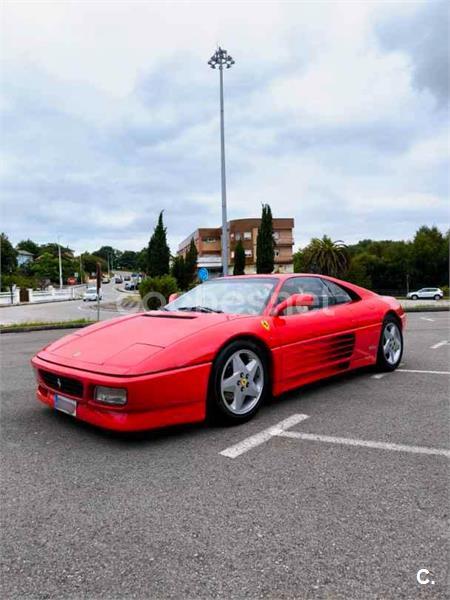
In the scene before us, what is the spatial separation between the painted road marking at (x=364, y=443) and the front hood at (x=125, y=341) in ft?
3.40

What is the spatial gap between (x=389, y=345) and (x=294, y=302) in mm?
1853

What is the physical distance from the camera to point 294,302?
13.1 feet

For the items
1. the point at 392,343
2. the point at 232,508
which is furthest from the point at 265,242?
the point at 232,508

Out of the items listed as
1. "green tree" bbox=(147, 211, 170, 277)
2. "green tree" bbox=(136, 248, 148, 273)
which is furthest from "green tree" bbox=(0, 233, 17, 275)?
"green tree" bbox=(147, 211, 170, 277)

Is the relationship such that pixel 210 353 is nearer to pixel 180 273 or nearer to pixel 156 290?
pixel 156 290

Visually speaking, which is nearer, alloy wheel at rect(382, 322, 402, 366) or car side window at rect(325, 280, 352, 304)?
car side window at rect(325, 280, 352, 304)

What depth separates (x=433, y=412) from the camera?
3590 millimetres

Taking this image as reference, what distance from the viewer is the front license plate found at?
122 inches

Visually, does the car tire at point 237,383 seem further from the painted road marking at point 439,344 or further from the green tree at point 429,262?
the green tree at point 429,262

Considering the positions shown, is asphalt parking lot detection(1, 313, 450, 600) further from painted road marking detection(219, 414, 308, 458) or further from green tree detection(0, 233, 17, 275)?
green tree detection(0, 233, 17, 275)

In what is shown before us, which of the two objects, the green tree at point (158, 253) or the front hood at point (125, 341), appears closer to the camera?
the front hood at point (125, 341)

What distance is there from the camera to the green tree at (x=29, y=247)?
395 feet

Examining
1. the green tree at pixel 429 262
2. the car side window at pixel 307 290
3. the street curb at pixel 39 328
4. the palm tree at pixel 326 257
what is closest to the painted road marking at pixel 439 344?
the car side window at pixel 307 290

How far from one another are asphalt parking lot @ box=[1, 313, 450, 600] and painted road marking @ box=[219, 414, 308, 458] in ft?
0.05
